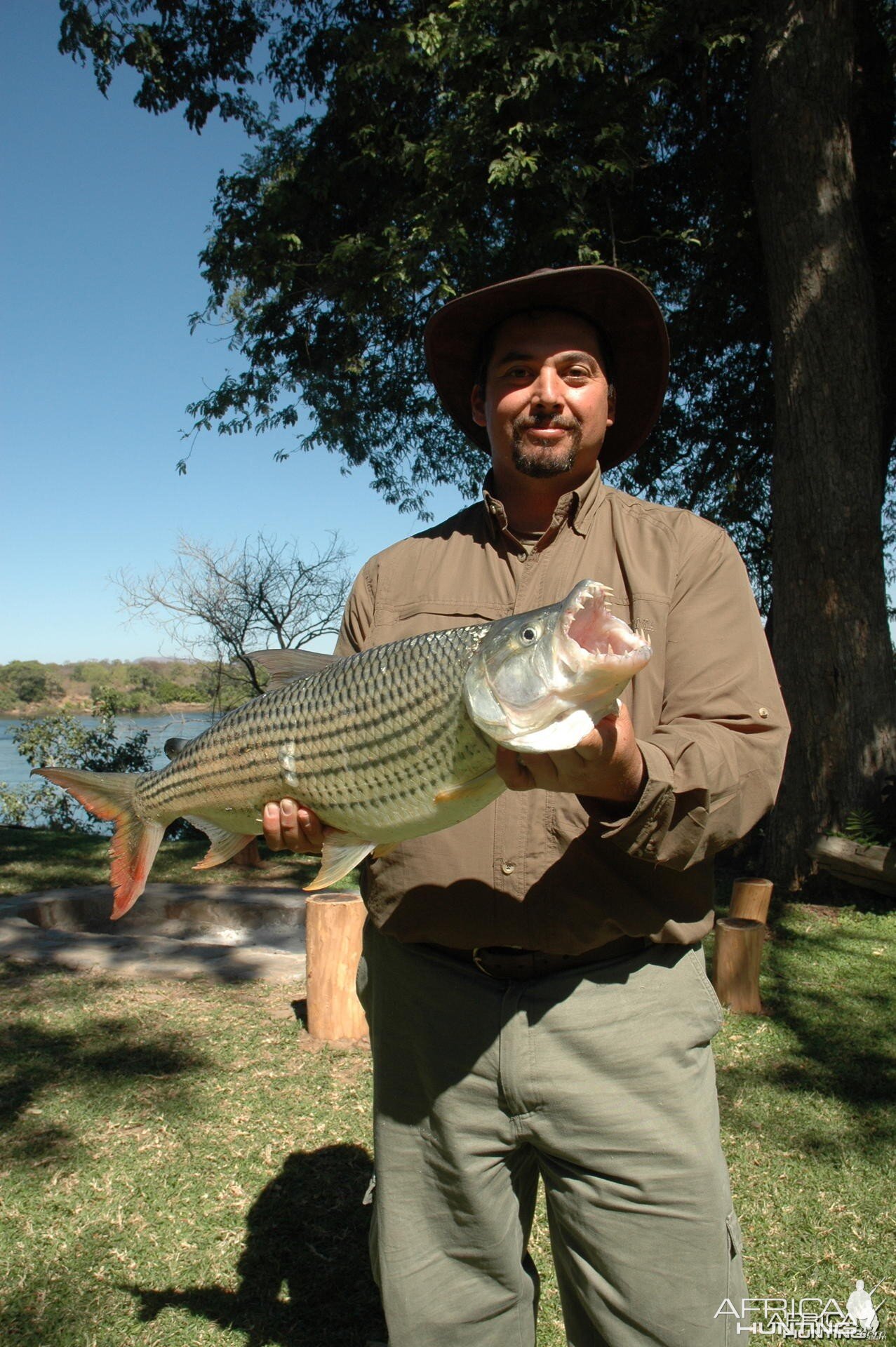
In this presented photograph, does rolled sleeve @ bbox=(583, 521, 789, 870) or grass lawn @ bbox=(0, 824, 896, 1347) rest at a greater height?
rolled sleeve @ bbox=(583, 521, 789, 870)

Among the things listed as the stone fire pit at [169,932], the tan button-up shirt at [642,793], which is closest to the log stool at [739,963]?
the stone fire pit at [169,932]

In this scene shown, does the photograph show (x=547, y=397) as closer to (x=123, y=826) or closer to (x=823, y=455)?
(x=123, y=826)

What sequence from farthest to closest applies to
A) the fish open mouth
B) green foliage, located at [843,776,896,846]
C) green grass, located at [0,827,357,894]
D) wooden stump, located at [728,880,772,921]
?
1. green grass, located at [0,827,357,894]
2. green foliage, located at [843,776,896,846]
3. wooden stump, located at [728,880,772,921]
4. the fish open mouth

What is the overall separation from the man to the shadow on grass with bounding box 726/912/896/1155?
2.97 meters

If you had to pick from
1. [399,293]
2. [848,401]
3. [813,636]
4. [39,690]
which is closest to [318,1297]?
[813,636]

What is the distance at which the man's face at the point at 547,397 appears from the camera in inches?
106

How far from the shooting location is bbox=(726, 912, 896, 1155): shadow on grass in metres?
5.06

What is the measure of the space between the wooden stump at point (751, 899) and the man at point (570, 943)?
492cm

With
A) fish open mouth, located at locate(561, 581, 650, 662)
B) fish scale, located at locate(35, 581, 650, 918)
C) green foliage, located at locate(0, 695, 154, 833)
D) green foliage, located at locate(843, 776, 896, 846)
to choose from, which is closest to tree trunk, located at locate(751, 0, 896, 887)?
green foliage, located at locate(843, 776, 896, 846)

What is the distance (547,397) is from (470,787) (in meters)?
1.18

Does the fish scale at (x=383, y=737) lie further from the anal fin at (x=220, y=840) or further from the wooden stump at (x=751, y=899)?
the wooden stump at (x=751, y=899)

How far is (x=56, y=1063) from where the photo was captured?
5680 mm

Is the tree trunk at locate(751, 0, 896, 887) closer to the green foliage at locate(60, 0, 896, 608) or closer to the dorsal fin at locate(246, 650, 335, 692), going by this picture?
the green foliage at locate(60, 0, 896, 608)

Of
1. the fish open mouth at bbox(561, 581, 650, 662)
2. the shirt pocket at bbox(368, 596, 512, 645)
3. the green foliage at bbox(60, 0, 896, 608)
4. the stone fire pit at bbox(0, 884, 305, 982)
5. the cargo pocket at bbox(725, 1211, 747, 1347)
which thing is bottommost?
the stone fire pit at bbox(0, 884, 305, 982)
